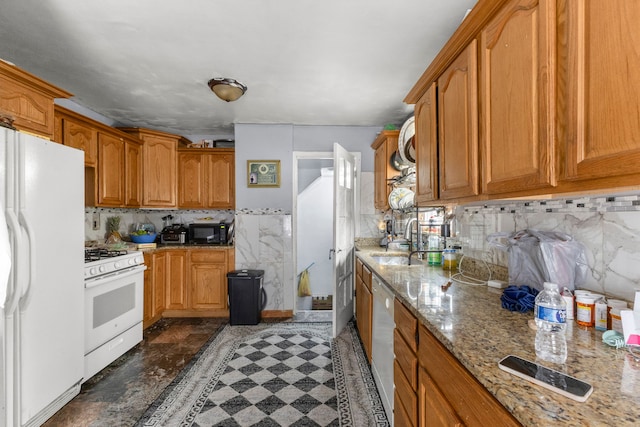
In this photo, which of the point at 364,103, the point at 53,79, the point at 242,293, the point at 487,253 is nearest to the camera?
the point at 487,253

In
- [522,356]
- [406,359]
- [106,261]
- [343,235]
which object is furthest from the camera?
[343,235]

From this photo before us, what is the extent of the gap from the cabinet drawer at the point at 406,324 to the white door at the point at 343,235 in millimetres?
1483

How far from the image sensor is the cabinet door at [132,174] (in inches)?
142

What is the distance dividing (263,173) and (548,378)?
140 inches

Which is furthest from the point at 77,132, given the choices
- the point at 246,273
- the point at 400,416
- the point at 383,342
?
the point at 400,416

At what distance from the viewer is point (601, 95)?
77 cm

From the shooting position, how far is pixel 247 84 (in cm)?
278

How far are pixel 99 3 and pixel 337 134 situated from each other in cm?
269

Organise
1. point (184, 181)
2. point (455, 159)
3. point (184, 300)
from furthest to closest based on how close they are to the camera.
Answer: point (184, 181) → point (184, 300) → point (455, 159)

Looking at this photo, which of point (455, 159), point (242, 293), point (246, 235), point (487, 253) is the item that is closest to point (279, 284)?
point (242, 293)

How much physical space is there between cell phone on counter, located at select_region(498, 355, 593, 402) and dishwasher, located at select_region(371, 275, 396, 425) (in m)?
0.96

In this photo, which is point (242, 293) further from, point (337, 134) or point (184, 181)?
point (337, 134)

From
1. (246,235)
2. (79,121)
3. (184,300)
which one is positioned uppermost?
(79,121)

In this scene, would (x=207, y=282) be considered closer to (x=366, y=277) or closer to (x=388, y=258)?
(x=366, y=277)
